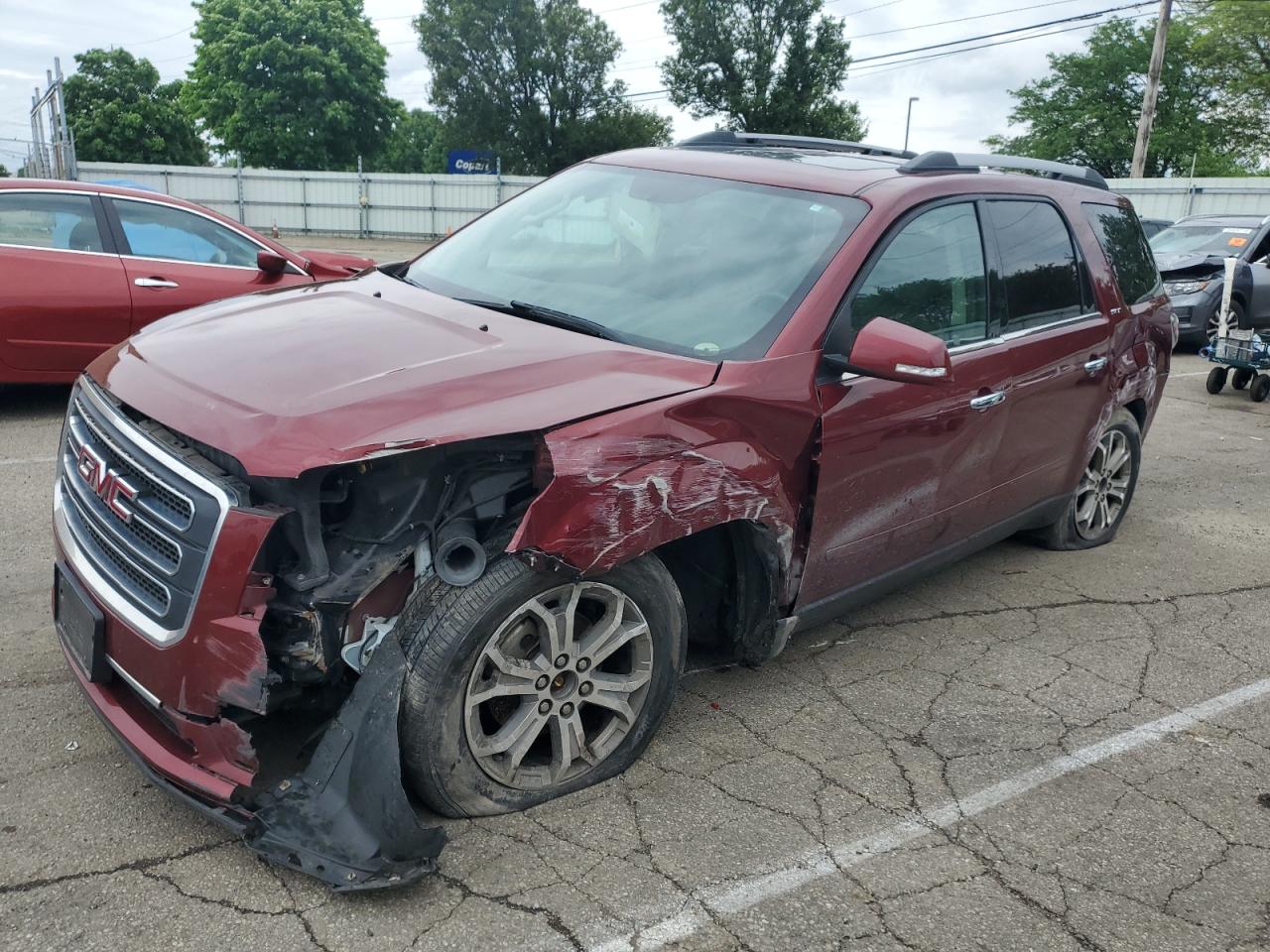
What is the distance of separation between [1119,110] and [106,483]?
60259 mm

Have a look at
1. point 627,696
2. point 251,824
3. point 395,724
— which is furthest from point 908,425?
point 251,824

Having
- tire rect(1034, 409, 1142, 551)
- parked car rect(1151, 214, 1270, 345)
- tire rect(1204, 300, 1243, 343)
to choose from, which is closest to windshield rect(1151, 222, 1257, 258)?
parked car rect(1151, 214, 1270, 345)

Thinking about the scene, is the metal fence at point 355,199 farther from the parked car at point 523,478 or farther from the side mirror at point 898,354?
the side mirror at point 898,354

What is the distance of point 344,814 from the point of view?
2.51 m

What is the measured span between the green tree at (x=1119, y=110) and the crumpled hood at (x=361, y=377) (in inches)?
2182

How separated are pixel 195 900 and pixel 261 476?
3.34ft

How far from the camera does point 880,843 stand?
2971mm

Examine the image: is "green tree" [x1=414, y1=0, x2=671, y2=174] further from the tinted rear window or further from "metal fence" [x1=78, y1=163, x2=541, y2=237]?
the tinted rear window

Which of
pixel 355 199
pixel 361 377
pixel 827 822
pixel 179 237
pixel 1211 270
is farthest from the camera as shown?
pixel 355 199

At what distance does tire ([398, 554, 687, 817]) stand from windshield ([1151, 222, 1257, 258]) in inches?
511

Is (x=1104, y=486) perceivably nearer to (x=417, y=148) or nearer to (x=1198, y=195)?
(x=1198, y=195)

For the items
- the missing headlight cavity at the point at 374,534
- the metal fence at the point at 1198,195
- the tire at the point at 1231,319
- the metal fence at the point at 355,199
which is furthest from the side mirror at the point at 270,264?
the metal fence at the point at 355,199

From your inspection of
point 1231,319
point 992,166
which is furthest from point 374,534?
point 1231,319

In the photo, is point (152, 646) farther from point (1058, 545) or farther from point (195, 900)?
point (1058, 545)
